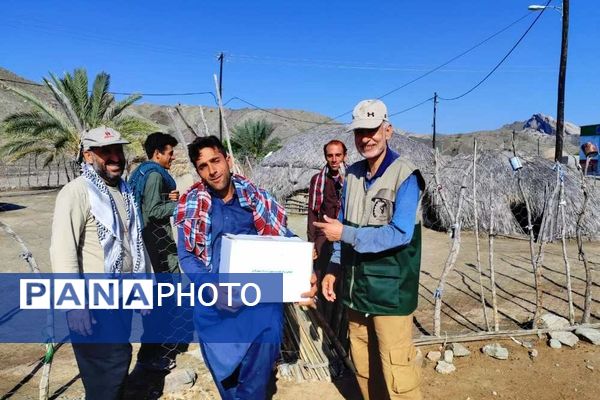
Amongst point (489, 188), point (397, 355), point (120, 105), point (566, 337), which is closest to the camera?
point (397, 355)

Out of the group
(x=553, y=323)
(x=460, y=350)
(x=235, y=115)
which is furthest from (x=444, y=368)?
(x=235, y=115)

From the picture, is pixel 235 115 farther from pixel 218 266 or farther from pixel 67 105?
pixel 218 266

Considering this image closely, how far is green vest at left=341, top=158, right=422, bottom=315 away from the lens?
82.7 inches

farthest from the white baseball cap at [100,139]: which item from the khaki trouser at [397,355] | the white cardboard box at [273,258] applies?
the khaki trouser at [397,355]

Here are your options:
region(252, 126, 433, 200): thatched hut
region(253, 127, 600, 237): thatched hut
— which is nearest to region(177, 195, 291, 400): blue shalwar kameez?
region(253, 127, 600, 237): thatched hut

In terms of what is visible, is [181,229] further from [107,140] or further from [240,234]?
[107,140]

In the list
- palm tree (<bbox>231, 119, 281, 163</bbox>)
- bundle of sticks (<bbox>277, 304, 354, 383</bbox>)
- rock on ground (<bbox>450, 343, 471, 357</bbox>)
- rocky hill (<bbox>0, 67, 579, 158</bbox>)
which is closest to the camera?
bundle of sticks (<bbox>277, 304, 354, 383</bbox>)

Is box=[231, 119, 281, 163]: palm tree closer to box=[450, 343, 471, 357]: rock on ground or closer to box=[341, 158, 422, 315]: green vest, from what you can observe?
box=[450, 343, 471, 357]: rock on ground

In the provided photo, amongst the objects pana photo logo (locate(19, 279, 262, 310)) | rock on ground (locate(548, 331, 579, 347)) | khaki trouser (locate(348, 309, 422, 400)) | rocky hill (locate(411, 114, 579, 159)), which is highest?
rocky hill (locate(411, 114, 579, 159))

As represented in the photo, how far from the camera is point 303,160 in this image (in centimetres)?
1434

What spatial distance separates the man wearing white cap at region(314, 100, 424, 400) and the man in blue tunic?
11.3 inches

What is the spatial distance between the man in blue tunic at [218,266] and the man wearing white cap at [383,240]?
286 millimetres

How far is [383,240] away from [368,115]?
0.59 meters

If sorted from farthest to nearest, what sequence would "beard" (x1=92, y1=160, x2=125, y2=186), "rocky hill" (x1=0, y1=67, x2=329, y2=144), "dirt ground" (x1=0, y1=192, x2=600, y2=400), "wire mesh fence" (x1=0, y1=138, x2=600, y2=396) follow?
1. "rocky hill" (x1=0, y1=67, x2=329, y2=144)
2. "wire mesh fence" (x1=0, y1=138, x2=600, y2=396)
3. "dirt ground" (x1=0, y1=192, x2=600, y2=400)
4. "beard" (x1=92, y1=160, x2=125, y2=186)
